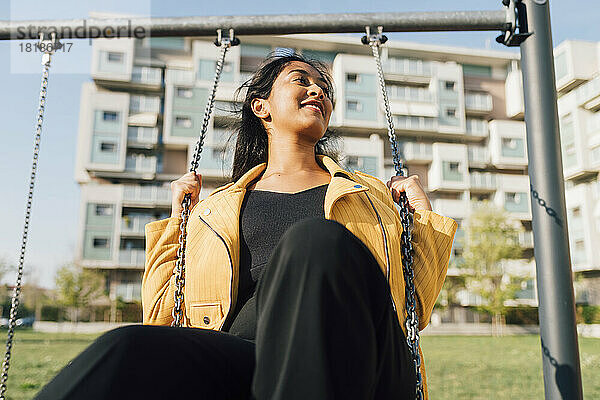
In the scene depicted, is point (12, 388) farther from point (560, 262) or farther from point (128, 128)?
point (128, 128)

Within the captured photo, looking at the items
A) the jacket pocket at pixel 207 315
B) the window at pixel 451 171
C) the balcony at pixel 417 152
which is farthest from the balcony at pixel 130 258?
the jacket pocket at pixel 207 315

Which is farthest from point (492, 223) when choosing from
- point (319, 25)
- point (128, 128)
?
point (319, 25)

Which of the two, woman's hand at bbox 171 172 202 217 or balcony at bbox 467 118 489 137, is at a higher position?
balcony at bbox 467 118 489 137

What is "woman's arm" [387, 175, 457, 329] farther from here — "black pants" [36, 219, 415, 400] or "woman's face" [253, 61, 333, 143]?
"black pants" [36, 219, 415, 400]

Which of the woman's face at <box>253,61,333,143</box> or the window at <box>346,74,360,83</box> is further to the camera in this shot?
the window at <box>346,74,360,83</box>

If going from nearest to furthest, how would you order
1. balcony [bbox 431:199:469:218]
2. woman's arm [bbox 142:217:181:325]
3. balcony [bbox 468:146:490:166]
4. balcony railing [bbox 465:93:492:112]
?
1. woman's arm [bbox 142:217:181:325]
2. balcony [bbox 431:199:469:218]
3. balcony [bbox 468:146:490:166]
4. balcony railing [bbox 465:93:492:112]

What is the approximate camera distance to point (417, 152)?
2631cm

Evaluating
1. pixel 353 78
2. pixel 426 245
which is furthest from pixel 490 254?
pixel 426 245

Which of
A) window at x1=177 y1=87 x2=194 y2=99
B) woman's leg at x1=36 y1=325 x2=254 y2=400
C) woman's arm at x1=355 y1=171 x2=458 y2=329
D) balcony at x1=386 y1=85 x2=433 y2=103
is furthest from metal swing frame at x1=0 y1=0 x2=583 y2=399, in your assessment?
balcony at x1=386 y1=85 x2=433 y2=103

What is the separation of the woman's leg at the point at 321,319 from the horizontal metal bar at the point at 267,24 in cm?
118

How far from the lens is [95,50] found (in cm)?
2491

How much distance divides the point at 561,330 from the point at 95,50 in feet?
86.8

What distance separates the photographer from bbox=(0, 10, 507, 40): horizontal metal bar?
5.65 ft

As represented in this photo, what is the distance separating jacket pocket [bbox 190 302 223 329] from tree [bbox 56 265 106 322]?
891 inches
